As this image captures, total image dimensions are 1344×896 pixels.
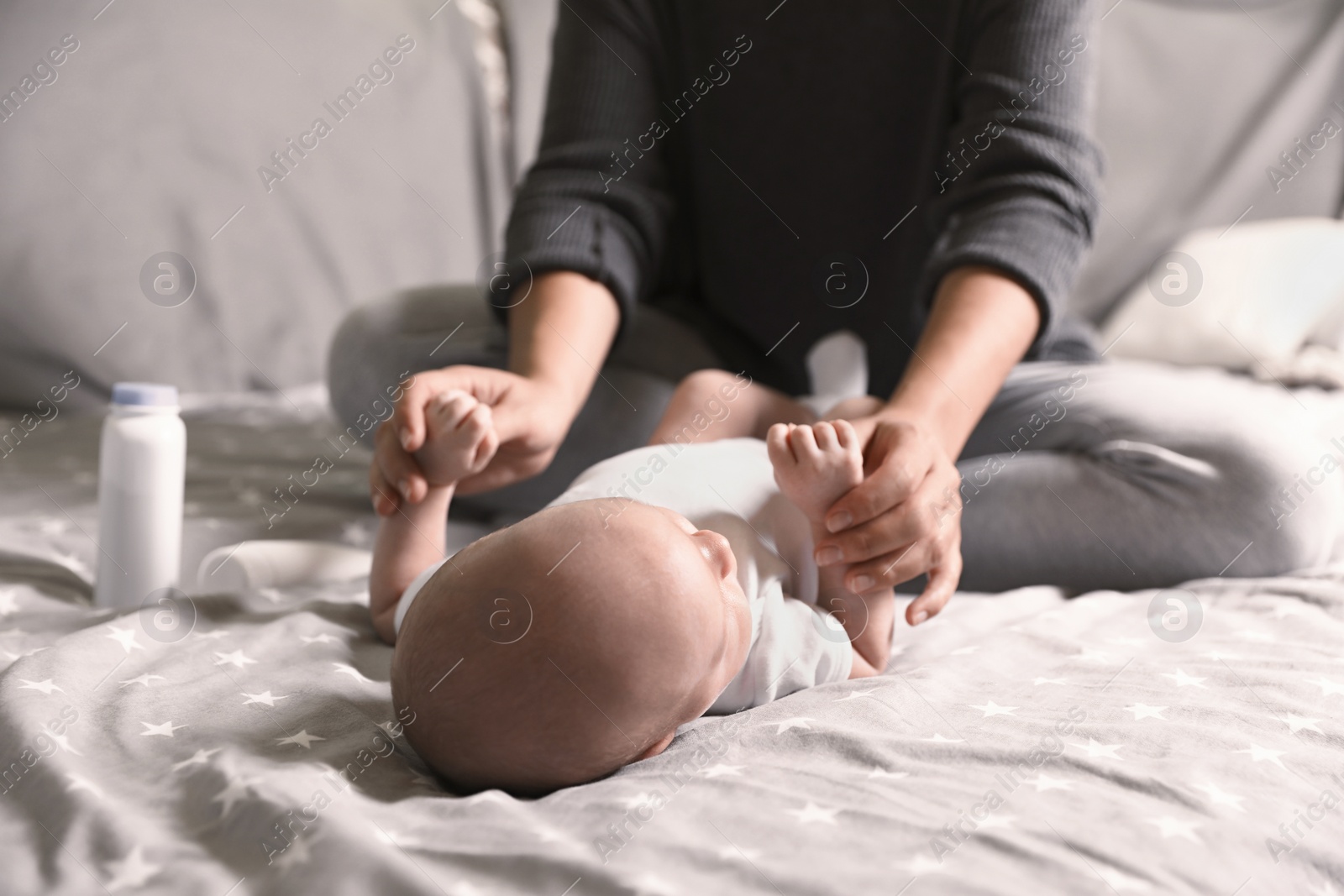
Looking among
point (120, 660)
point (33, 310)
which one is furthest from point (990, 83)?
point (33, 310)

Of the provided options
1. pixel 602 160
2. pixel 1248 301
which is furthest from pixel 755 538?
pixel 1248 301

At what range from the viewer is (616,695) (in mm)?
522

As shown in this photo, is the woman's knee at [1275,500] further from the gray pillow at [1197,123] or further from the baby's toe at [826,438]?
the gray pillow at [1197,123]

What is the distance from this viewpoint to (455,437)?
0.75 meters

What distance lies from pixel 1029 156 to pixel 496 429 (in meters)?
0.58

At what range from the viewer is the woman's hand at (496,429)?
2.50ft

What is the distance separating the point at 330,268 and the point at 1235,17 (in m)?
1.94

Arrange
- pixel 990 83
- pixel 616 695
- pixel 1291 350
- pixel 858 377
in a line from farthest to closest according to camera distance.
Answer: pixel 1291 350 < pixel 858 377 < pixel 990 83 < pixel 616 695

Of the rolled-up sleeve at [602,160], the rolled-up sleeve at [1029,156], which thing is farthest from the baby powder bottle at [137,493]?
the rolled-up sleeve at [1029,156]

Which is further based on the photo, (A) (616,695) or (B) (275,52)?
(B) (275,52)

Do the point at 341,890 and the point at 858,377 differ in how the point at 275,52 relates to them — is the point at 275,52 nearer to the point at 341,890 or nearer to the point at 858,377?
the point at 858,377

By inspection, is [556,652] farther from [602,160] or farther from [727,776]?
[602,160]

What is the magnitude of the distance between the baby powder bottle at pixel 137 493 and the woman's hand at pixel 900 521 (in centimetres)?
52

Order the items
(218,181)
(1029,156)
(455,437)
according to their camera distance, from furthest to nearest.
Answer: (218,181) → (1029,156) → (455,437)
